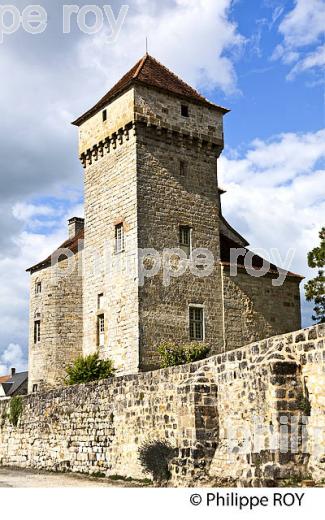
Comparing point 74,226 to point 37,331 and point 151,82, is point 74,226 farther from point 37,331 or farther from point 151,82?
point 151,82

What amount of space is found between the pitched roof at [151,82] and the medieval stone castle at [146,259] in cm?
6

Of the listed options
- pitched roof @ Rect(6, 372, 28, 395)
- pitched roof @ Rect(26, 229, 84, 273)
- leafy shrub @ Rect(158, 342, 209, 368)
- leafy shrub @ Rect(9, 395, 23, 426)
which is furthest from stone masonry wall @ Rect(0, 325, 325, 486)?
pitched roof @ Rect(6, 372, 28, 395)

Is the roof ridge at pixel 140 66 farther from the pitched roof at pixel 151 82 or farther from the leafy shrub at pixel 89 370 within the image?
the leafy shrub at pixel 89 370

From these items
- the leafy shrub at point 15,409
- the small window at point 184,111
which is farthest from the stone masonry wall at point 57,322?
the small window at point 184,111

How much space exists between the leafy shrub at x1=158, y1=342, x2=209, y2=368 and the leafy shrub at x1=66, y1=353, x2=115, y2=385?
1906 millimetres

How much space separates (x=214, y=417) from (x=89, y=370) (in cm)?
1172

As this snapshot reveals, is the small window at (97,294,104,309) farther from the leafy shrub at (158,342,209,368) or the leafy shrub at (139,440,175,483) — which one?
the leafy shrub at (139,440,175,483)

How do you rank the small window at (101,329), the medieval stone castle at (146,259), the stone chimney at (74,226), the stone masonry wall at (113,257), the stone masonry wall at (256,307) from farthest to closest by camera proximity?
the stone chimney at (74,226), the stone masonry wall at (256,307), the small window at (101,329), the medieval stone castle at (146,259), the stone masonry wall at (113,257)

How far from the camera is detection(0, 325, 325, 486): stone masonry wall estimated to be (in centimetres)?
1010

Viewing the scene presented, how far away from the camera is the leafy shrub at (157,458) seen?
12930mm

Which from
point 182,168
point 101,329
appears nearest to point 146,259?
point 101,329

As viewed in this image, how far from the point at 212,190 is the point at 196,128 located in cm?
245

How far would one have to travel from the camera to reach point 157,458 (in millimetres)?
13281

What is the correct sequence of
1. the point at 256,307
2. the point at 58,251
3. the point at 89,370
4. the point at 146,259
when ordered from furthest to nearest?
the point at 58,251 → the point at 256,307 → the point at 146,259 → the point at 89,370
